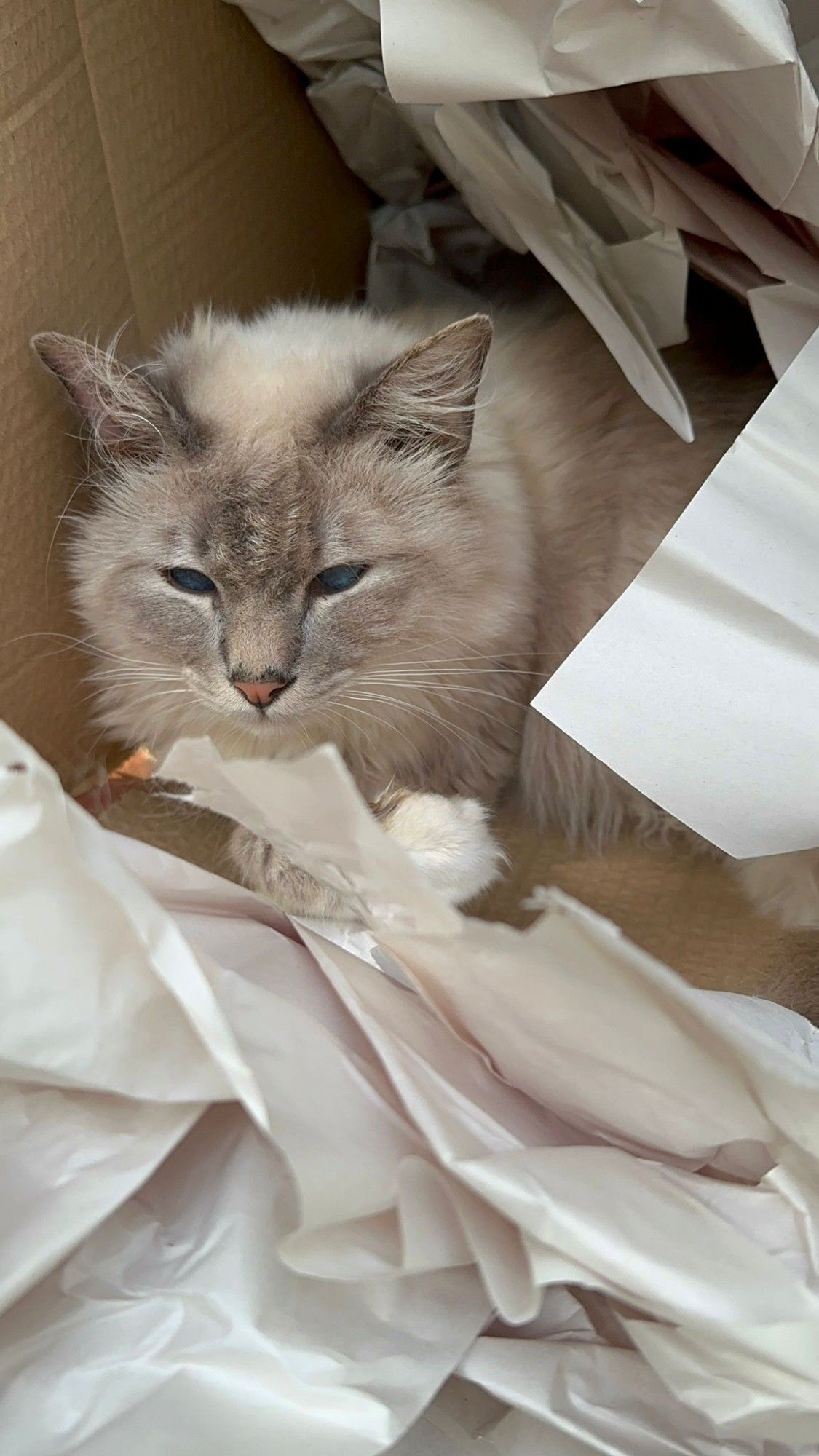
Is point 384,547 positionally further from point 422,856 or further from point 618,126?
point 618,126

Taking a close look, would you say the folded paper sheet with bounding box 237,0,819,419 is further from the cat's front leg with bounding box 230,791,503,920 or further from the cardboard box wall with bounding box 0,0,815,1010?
the cat's front leg with bounding box 230,791,503,920

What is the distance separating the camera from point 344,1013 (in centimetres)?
89

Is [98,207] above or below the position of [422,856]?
above

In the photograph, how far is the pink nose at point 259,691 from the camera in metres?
1.12

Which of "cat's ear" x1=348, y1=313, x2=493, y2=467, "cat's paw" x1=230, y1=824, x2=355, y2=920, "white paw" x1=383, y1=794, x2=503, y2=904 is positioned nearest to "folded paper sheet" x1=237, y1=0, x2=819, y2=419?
"cat's ear" x1=348, y1=313, x2=493, y2=467

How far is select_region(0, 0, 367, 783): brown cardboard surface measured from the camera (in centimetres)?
111

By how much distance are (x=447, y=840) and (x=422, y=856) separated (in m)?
0.03

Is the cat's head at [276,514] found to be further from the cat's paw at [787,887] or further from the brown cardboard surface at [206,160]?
the cat's paw at [787,887]

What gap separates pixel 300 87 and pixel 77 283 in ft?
1.83

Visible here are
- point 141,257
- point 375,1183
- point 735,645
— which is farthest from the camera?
point 141,257

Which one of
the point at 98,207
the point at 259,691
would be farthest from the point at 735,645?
the point at 98,207

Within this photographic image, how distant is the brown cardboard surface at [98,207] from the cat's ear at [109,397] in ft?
0.16

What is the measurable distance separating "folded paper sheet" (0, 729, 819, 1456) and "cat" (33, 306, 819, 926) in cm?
32

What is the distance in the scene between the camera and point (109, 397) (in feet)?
3.76
